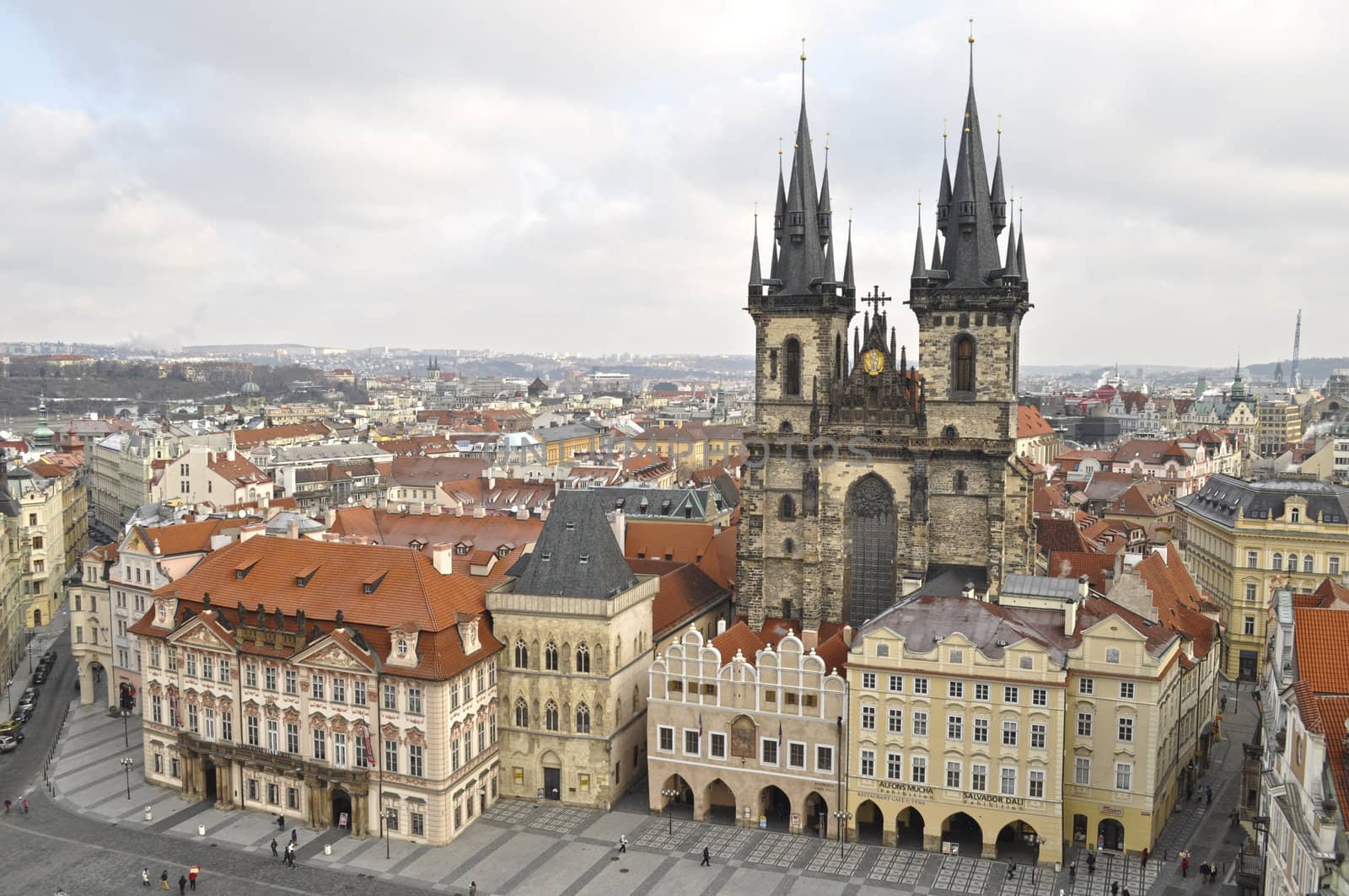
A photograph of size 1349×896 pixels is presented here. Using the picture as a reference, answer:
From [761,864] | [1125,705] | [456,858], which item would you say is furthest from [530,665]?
[1125,705]

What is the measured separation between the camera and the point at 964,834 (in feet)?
210

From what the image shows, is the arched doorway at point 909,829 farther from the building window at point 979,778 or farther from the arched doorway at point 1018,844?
the arched doorway at point 1018,844

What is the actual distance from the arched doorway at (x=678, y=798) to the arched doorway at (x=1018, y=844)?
17.7m

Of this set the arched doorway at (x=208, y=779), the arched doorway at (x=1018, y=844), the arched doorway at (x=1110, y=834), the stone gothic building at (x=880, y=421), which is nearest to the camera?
the arched doorway at (x=1018, y=844)

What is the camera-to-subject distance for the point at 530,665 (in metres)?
69.2

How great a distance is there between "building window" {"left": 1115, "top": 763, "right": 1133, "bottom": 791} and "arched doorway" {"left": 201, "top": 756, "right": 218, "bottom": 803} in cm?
5277

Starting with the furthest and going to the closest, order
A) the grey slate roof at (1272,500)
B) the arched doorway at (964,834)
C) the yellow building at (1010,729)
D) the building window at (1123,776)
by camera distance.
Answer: the grey slate roof at (1272,500) < the arched doorway at (964,834) < the building window at (1123,776) < the yellow building at (1010,729)

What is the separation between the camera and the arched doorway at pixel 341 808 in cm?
6594

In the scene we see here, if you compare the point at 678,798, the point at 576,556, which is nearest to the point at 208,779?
the point at 576,556

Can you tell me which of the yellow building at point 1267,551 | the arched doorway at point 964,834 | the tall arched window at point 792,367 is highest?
the tall arched window at point 792,367

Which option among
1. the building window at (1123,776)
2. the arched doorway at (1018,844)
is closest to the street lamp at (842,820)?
the arched doorway at (1018,844)

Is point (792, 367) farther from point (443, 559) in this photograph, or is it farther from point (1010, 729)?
point (1010, 729)

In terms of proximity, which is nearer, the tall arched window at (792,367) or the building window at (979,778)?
the building window at (979,778)

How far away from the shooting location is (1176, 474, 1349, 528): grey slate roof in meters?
94.1
